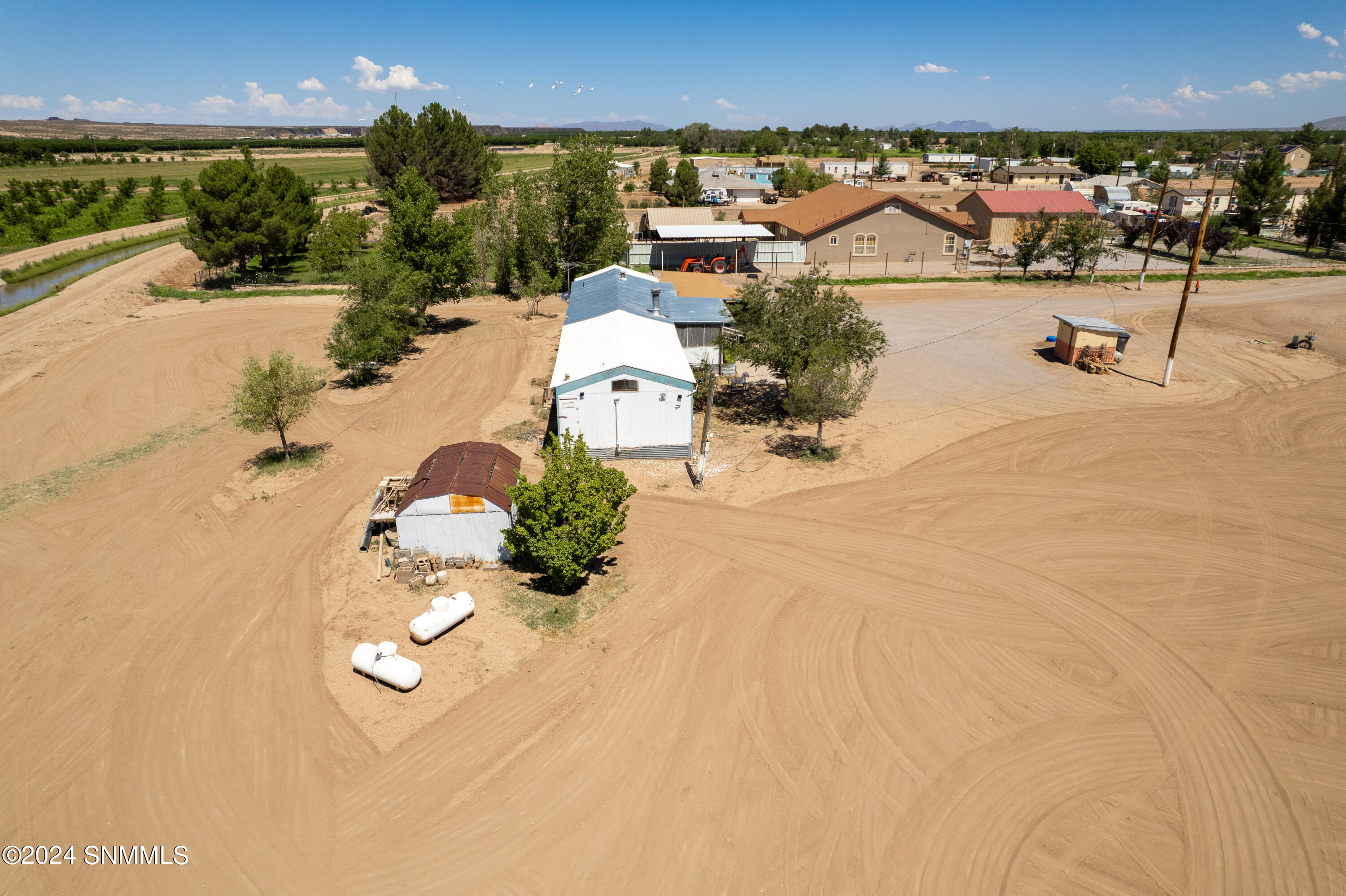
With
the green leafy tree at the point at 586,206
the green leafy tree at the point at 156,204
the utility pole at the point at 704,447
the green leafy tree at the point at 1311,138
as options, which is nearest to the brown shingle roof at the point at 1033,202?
the green leafy tree at the point at 586,206

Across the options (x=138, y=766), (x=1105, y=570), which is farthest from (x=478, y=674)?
(x=1105, y=570)

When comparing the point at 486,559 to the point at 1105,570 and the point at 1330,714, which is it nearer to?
the point at 1105,570

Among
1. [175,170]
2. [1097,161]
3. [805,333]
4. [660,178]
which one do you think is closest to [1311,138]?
[1097,161]

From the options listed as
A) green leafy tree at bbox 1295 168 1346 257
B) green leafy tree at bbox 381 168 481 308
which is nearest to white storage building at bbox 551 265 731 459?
green leafy tree at bbox 381 168 481 308

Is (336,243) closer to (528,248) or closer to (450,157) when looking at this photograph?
(528,248)

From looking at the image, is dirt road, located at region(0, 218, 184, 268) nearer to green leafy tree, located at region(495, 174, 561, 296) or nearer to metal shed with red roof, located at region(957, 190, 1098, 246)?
green leafy tree, located at region(495, 174, 561, 296)

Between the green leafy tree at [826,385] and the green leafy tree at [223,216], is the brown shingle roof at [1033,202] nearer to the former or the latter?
the green leafy tree at [826,385]
